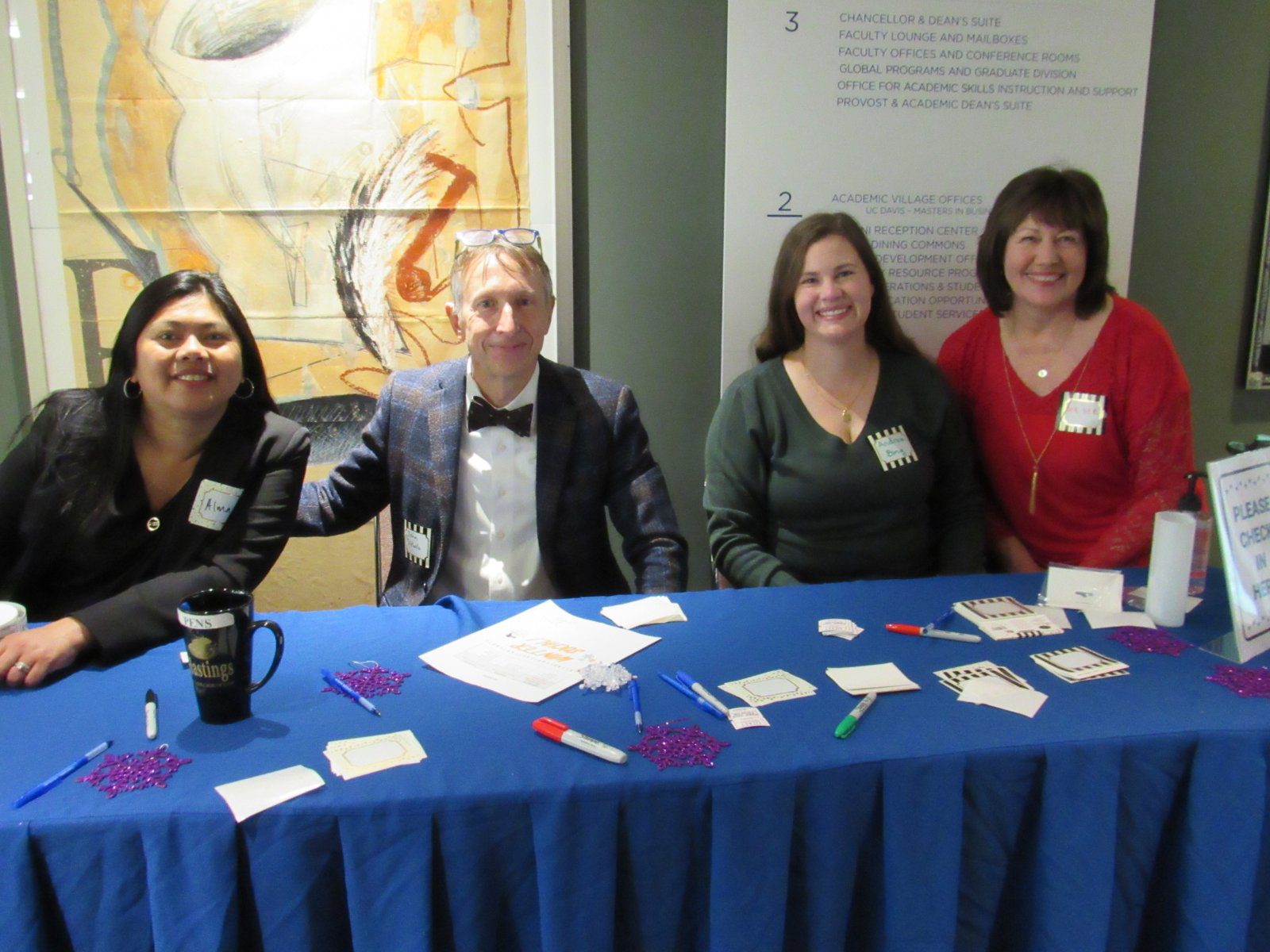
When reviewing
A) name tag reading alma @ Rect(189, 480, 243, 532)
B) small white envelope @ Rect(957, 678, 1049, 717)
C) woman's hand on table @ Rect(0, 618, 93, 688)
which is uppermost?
name tag reading alma @ Rect(189, 480, 243, 532)

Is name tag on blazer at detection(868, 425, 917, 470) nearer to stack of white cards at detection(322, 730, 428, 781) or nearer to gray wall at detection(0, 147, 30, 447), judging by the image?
stack of white cards at detection(322, 730, 428, 781)

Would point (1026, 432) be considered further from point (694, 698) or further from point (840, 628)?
point (694, 698)

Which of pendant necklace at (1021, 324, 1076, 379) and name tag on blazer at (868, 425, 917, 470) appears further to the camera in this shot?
pendant necklace at (1021, 324, 1076, 379)

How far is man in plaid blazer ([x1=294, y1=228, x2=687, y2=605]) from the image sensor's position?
1859 millimetres

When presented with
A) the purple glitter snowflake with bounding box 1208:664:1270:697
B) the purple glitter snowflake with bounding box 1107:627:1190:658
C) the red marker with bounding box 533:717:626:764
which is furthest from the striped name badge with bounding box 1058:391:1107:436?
the red marker with bounding box 533:717:626:764

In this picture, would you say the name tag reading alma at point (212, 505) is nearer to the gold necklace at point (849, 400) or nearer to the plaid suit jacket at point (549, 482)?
the plaid suit jacket at point (549, 482)

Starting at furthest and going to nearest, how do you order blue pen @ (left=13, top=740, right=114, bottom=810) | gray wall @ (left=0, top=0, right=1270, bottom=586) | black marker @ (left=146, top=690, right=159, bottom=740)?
gray wall @ (left=0, top=0, right=1270, bottom=586)
black marker @ (left=146, top=690, right=159, bottom=740)
blue pen @ (left=13, top=740, right=114, bottom=810)

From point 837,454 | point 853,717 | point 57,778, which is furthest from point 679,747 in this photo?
point 837,454

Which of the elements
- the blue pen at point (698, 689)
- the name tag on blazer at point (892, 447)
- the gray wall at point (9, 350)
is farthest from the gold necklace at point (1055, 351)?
the gray wall at point (9, 350)

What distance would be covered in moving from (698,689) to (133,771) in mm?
685

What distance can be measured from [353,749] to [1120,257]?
2575 millimetres

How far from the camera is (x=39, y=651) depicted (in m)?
1.19

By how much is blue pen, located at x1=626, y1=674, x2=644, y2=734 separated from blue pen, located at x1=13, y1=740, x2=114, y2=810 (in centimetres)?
64

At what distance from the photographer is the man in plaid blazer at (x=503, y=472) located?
1.86 metres
